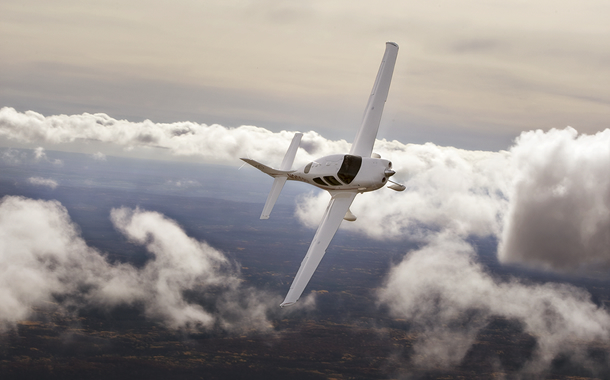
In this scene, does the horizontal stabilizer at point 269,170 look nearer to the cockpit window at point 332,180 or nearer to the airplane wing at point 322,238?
the cockpit window at point 332,180

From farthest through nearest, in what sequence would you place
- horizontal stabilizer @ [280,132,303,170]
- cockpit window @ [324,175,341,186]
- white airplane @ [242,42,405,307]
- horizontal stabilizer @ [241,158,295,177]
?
horizontal stabilizer @ [280,132,303,170]
horizontal stabilizer @ [241,158,295,177]
cockpit window @ [324,175,341,186]
white airplane @ [242,42,405,307]

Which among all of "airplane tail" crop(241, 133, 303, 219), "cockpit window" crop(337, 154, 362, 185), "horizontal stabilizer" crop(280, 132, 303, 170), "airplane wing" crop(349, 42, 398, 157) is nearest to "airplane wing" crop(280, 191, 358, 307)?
"cockpit window" crop(337, 154, 362, 185)

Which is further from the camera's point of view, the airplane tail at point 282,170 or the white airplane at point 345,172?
the airplane tail at point 282,170

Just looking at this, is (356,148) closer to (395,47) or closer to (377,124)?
(377,124)

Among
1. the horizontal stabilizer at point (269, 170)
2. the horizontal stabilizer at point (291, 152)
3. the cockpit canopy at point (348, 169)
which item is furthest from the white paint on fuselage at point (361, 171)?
the horizontal stabilizer at point (269, 170)

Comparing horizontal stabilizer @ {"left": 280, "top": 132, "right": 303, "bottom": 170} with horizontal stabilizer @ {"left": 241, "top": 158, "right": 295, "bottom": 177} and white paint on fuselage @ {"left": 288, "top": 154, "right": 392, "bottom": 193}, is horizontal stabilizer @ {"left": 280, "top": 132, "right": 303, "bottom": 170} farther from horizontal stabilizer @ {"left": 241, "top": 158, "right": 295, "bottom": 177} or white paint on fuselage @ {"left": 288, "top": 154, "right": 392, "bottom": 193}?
white paint on fuselage @ {"left": 288, "top": 154, "right": 392, "bottom": 193}

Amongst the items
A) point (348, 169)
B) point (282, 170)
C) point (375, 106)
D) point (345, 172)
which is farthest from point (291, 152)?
point (375, 106)
